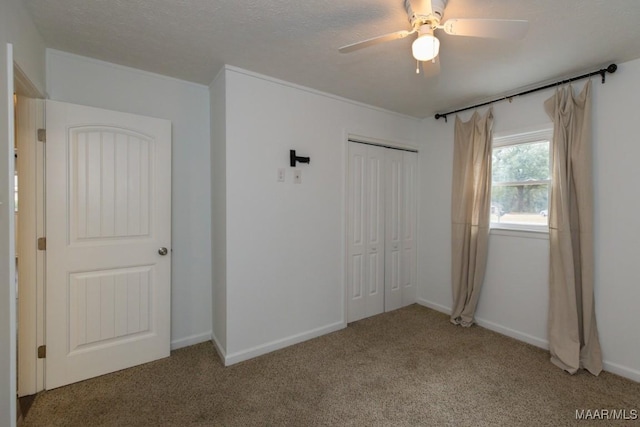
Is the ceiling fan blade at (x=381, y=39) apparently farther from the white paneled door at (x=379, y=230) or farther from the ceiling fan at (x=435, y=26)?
the white paneled door at (x=379, y=230)

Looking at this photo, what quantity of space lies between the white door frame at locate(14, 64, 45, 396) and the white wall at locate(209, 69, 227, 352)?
1163mm

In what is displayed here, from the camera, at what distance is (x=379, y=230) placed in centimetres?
345

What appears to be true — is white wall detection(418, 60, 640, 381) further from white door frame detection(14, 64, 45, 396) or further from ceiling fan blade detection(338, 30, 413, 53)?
white door frame detection(14, 64, 45, 396)

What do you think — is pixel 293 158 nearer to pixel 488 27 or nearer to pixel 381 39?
pixel 381 39

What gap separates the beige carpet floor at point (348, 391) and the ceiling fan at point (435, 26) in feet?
7.03

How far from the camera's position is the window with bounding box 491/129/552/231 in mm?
2738

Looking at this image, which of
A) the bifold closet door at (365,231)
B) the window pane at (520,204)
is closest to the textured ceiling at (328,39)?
the bifold closet door at (365,231)

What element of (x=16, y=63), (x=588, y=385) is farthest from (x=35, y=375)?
(x=588, y=385)

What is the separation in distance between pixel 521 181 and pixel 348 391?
8.31 ft

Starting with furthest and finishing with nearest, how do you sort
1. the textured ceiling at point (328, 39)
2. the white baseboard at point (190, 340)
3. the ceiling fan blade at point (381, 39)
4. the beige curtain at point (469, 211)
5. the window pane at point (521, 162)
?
the beige curtain at point (469, 211), the window pane at point (521, 162), the white baseboard at point (190, 340), the textured ceiling at point (328, 39), the ceiling fan blade at point (381, 39)

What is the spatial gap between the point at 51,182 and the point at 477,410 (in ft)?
10.8

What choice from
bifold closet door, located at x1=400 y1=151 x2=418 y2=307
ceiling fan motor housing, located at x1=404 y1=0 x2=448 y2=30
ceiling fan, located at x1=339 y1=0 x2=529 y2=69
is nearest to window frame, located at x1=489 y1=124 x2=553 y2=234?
bifold closet door, located at x1=400 y1=151 x2=418 y2=307

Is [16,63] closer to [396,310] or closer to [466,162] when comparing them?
[466,162]

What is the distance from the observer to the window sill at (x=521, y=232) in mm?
2705
